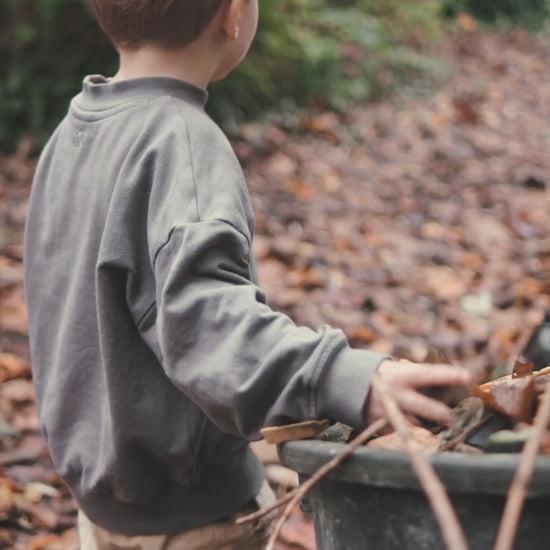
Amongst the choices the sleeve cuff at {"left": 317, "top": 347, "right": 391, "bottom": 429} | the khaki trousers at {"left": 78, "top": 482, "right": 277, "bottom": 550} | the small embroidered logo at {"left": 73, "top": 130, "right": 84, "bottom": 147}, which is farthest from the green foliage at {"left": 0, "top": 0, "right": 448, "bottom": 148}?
the sleeve cuff at {"left": 317, "top": 347, "right": 391, "bottom": 429}

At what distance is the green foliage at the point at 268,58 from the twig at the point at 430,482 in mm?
4298

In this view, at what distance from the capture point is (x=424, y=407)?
3.72ft

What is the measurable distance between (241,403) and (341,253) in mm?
3108

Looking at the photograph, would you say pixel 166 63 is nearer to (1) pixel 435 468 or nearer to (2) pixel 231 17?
(2) pixel 231 17

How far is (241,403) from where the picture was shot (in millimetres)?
1190

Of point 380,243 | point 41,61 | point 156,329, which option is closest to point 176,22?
point 156,329

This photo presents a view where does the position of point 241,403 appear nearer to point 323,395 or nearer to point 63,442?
point 323,395

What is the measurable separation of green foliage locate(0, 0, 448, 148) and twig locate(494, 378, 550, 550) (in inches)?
174

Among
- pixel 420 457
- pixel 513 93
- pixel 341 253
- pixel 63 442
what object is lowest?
pixel 513 93

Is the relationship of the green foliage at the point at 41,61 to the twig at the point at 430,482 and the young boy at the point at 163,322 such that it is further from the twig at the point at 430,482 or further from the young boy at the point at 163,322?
the twig at the point at 430,482

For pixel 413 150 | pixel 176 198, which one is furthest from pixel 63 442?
pixel 413 150

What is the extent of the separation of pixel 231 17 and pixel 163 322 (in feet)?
1.98

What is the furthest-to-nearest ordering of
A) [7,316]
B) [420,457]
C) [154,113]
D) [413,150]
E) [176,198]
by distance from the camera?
[413,150], [7,316], [154,113], [176,198], [420,457]

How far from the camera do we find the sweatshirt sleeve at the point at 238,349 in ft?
3.79
